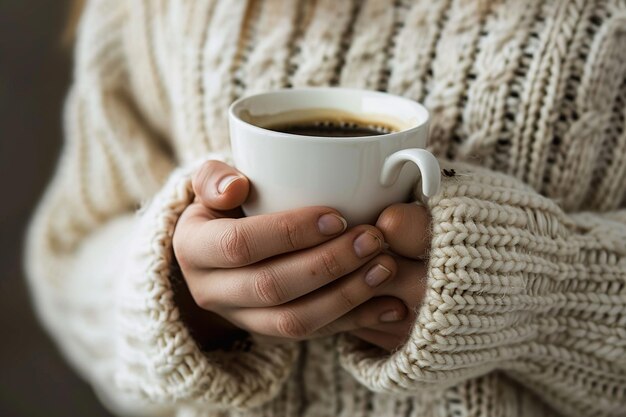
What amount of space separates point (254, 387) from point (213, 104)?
A: 302 millimetres

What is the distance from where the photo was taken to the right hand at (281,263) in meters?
0.42

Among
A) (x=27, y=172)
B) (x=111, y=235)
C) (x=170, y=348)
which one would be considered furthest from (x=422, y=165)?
(x=27, y=172)

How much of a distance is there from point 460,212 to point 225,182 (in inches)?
6.9

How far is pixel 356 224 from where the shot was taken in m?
0.44

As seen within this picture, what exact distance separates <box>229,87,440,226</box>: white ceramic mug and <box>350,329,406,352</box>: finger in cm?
12

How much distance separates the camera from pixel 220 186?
0.45m

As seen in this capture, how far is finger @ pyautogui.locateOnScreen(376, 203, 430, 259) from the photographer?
429 mm

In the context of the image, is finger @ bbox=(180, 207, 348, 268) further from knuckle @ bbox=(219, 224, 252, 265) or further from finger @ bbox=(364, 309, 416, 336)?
finger @ bbox=(364, 309, 416, 336)

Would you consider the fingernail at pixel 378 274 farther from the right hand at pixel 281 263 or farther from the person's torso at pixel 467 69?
the person's torso at pixel 467 69

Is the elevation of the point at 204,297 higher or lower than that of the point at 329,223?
lower

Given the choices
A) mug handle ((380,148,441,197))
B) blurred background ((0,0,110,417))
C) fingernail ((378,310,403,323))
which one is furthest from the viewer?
blurred background ((0,0,110,417))

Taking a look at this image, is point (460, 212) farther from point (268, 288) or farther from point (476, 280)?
point (268, 288)

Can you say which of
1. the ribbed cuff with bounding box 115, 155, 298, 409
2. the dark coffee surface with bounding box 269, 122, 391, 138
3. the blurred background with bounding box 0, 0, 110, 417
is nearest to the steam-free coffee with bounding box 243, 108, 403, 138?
the dark coffee surface with bounding box 269, 122, 391, 138

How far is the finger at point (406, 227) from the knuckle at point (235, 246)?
0.10 m
